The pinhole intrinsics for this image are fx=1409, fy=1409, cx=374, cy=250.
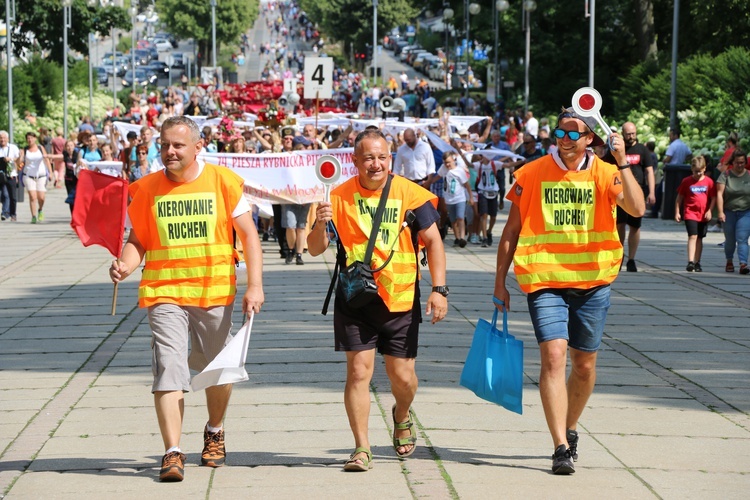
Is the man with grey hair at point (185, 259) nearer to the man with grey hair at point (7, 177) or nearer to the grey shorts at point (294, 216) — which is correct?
the grey shorts at point (294, 216)

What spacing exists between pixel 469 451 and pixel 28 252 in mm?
13069

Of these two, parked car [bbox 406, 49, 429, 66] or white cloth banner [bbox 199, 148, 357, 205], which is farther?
parked car [bbox 406, 49, 429, 66]

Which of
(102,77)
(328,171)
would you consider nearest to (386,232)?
(328,171)

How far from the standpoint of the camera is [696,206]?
55.0 feet

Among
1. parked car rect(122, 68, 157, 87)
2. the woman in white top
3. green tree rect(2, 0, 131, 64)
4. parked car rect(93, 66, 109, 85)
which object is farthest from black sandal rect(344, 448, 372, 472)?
parked car rect(93, 66, 109, 85)

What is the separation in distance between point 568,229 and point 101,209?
2516 millimetres

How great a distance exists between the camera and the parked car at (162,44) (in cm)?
12619

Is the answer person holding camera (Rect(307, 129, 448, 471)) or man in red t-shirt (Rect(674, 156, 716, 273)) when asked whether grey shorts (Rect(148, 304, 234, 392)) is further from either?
man in red t-shirt (Rect(674, 156, 716, 273))

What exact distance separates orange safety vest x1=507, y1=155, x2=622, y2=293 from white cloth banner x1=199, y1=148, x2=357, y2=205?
36.9 ft

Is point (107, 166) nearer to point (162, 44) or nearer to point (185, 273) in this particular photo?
point (185, 273)

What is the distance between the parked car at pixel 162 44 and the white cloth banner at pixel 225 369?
12121cm

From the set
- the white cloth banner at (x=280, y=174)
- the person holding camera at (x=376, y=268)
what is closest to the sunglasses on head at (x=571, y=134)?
the person holding camera at (x=376, y=268)

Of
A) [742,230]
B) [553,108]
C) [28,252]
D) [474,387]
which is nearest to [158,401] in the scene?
[474,387]

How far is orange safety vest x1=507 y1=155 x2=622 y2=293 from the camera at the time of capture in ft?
21.7
